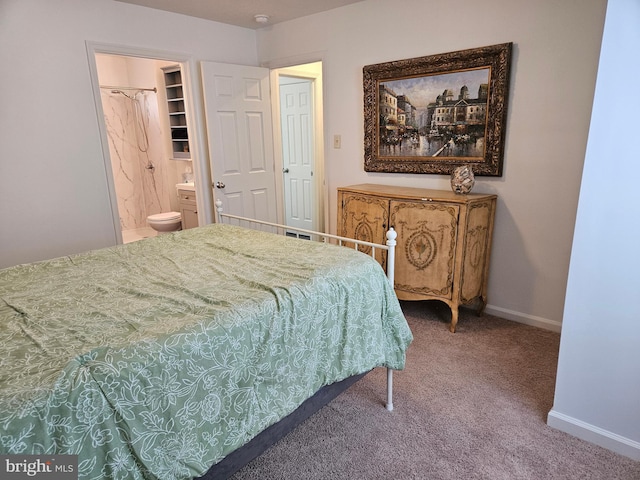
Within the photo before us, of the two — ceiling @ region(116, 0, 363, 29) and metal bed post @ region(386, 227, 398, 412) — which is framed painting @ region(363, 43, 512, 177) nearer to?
ceiling @ region(116, 0, 363, 29)

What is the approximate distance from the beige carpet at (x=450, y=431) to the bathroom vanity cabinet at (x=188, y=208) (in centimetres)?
319

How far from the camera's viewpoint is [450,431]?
192 centimetres

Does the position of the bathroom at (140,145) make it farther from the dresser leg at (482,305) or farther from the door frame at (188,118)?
the dresser leg at (482,305)

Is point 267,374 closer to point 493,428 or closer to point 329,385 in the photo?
point 329,385

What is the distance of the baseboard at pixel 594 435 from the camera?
172 cm

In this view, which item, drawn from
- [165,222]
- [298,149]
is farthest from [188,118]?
[298,149]

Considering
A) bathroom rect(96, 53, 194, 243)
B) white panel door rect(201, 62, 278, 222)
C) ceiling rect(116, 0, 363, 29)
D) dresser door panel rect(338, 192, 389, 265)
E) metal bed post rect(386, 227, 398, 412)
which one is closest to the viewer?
metal bed post rect(386, 227, 398, 412)

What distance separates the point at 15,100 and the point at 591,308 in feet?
12.1

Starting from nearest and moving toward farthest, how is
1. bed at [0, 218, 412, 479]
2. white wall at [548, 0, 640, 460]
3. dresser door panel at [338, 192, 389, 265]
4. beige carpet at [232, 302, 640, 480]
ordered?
bed at [0, 218, 412, 479] → white wall at [548, 0, 640, 460] → beige carpet at [232, 302, 640, 480] → dresser door panel at [338, 192, 389, 265]

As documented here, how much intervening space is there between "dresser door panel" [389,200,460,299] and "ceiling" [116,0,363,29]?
6.21 feet

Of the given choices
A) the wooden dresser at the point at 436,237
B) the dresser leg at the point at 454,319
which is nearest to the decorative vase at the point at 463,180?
the wooden dresser at the point at 436,237

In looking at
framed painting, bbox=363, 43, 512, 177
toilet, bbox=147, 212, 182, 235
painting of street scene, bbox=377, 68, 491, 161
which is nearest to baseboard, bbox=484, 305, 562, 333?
framed painting, bbox=363, 43, 512, 177

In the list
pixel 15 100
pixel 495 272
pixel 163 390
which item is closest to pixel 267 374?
pixel 163 390

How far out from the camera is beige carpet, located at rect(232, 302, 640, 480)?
169 cm
